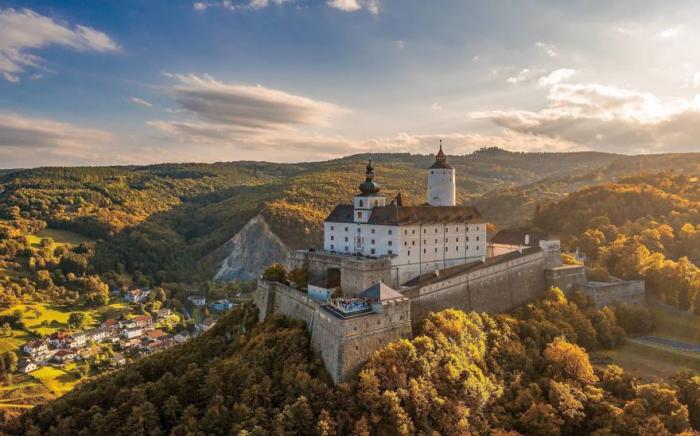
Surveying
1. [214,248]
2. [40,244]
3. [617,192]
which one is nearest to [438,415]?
[617,192]

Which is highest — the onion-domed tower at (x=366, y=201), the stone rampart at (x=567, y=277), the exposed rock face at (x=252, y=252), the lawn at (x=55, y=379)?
the onion-domed tower at (x=366, y=201)

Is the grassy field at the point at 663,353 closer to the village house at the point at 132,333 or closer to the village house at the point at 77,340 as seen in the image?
the village house at the point at 132,333

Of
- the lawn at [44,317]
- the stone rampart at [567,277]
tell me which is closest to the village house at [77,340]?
the lawn at [44,317]

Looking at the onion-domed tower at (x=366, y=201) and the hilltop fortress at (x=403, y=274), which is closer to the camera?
the hilltop fortress at (x=403, y=274)

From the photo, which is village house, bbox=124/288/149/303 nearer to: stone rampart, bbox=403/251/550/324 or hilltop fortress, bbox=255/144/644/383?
hilltop fortress, bbox=255/144/644/383

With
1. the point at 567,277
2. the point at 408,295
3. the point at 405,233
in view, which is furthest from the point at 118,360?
the point at 567,277

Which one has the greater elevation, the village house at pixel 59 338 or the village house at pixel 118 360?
the village house at pixel 59 338
